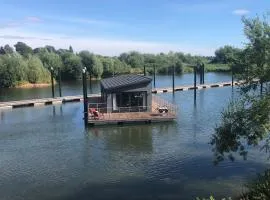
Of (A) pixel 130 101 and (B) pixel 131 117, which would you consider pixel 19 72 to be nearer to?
(A) pixel 130 101

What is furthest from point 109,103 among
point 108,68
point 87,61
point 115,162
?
point 108,68

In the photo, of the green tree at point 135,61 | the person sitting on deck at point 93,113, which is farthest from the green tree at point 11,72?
the person sitting on deck at point 93,113

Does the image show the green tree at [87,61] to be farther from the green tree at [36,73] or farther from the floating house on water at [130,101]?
the floating house on water at [130,101]

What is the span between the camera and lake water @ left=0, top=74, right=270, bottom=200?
22.0 meters

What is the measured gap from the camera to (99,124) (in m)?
38.8

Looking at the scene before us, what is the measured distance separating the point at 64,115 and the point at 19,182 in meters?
22.9

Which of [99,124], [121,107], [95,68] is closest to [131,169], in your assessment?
[99,124]

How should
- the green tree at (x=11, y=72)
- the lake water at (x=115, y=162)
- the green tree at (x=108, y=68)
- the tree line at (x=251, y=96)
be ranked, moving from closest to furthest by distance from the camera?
the tree line at (x=251, y=96) < the lake water at (x=115, y=162) < the green tree at (x=11, y=72) < the green tree at (x=108, y=68)

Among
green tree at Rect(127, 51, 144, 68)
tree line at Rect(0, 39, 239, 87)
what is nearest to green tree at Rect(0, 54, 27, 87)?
tree line at Rect(0, 39, 239, 87)

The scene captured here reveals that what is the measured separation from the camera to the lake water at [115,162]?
21984 millimetres

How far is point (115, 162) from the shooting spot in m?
27.2

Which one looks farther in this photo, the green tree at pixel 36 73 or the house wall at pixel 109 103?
the green tree at pixel 36 73

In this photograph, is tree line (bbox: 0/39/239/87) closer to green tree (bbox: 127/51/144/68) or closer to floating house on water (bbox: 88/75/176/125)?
green tree (bbox: 127/51/144/68)

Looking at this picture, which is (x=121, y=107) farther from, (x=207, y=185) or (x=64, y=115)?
(x=207, y=185)
